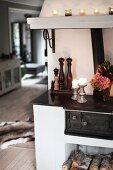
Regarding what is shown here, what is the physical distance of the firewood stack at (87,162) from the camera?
2744mm

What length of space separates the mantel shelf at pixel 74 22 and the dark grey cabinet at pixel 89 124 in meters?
0.83

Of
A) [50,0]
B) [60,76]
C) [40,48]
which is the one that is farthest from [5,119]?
[40,48]

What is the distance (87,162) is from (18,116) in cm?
251

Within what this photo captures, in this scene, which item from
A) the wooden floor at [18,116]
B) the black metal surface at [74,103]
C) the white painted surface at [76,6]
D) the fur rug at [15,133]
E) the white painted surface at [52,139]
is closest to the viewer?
the black metal surface at [74,103]

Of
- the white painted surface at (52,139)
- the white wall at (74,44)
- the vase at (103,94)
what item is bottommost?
the white painted surface at (52,139)

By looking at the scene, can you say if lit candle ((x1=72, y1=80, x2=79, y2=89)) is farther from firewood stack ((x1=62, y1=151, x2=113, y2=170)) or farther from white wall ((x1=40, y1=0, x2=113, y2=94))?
firewood stack ((x1=62, y1=151, x2=113, y2=170))

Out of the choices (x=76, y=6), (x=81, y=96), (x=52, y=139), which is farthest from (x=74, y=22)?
(x=52, y=139)

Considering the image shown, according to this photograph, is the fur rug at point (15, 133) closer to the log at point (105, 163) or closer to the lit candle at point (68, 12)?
the log at point (105, 163)

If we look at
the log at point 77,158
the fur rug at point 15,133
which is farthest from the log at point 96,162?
the fur rug at point 15,133

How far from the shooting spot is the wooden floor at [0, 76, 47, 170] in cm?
329

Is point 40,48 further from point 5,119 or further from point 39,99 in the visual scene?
point 39,99

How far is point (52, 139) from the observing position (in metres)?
2.70

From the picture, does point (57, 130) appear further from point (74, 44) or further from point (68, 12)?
point (68, 12)

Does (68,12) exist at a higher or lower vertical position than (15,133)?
higher
